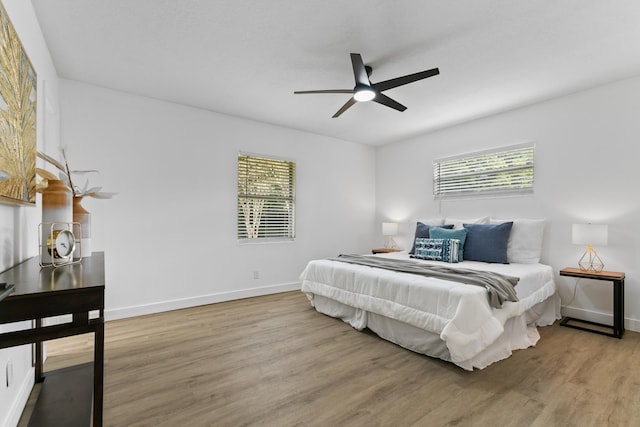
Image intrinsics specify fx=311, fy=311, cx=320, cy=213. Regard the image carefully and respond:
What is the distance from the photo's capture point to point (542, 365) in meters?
2.44

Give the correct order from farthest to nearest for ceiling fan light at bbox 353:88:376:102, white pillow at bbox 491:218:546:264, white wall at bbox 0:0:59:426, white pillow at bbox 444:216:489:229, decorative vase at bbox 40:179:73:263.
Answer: white pillow at bbox 444:216:489:229 < white pillow at bbox 491:218:546:264 < ceiling fan light at bbox 353:88:376:102 < decorative vase at bbox 40:179:73:263 < white wall at bbox 0:0:59:426

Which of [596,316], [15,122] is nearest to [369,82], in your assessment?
[15,122]

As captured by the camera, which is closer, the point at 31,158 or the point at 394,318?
the point at 31,158

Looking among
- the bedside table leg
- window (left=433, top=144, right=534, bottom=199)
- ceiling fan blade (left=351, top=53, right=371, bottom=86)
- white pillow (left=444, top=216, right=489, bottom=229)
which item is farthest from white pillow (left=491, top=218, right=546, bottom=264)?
ceiling fan blade (left=351, top=53, right=371, bottom=86)

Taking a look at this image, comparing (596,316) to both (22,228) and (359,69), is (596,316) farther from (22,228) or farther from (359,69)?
(22,228)

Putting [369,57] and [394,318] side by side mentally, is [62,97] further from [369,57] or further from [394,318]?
[394,318]

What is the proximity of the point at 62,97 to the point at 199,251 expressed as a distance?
7.34ft

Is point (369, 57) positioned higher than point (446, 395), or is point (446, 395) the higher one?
point (369, 57)

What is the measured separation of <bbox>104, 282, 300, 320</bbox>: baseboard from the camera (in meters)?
3.56

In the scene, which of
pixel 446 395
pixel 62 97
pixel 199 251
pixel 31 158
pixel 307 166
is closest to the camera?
pixel 31 158

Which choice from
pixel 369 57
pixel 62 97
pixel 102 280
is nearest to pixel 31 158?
pixel 102 280

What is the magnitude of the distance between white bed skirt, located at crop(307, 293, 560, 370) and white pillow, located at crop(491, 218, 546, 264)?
1.67 ft

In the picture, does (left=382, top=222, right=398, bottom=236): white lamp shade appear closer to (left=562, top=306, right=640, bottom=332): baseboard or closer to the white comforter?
the white comforter

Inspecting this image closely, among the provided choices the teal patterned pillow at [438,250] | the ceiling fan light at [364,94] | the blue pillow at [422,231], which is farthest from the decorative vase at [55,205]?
the blue pillow at [422,231]
